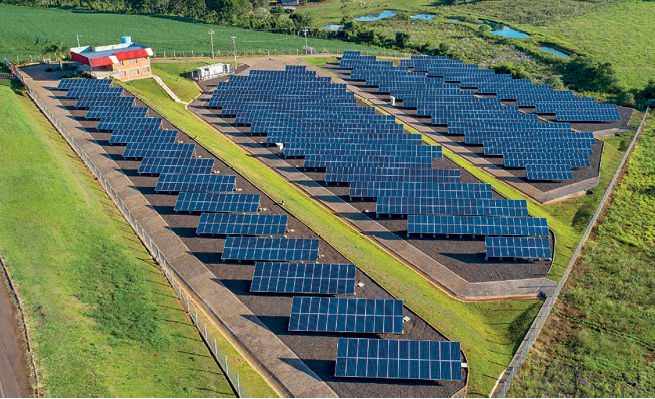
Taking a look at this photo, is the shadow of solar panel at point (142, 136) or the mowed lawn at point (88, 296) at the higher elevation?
the shadow of solar panel at point (142, 136)

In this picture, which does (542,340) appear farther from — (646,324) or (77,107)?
(77,107)

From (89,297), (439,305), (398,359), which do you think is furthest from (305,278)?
(89,297)

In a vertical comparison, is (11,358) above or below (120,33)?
below

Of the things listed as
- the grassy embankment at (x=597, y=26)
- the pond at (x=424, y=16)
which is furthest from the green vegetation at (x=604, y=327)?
the pond at (x=424, y=16)

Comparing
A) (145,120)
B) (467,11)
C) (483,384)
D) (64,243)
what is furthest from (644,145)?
(467,11)

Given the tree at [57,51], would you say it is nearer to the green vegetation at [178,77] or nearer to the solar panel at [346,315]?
the green vegetation at [178,77]

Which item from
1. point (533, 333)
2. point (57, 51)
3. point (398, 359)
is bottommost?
point (533, 333)

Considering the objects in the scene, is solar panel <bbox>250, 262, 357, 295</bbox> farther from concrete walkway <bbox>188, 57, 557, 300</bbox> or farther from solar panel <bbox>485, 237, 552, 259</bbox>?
solar panel <bbox>485, 237, 552, 259</bbox>

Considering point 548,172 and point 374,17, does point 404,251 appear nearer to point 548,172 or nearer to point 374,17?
point 548,172
